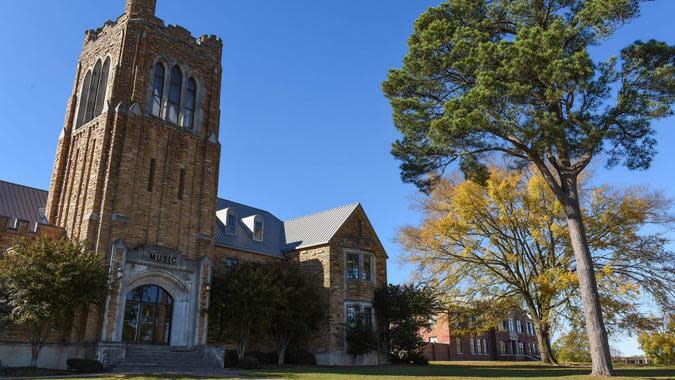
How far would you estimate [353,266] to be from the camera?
3114 cm

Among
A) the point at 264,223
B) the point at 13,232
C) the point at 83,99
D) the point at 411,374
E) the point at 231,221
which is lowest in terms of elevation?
the point at 411,374

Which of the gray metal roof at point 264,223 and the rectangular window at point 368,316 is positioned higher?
the gray metal roof at point 264,223

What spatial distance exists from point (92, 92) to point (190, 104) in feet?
15.2

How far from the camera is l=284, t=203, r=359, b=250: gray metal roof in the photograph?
31.3 m

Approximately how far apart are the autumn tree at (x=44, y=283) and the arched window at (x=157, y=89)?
8.15 m

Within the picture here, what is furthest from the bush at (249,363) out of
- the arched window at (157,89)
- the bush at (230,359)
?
the arched window at (157,89)

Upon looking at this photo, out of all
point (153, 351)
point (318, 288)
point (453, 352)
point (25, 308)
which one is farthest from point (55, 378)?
point (453, 352)

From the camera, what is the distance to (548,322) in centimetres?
2877

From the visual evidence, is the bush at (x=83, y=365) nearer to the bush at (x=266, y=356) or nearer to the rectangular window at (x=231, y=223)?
the bush at (x=266, y=356)

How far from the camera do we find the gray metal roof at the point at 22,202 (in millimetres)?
24531

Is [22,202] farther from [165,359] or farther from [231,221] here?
[165,359]

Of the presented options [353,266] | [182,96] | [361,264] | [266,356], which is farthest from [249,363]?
[182,96]

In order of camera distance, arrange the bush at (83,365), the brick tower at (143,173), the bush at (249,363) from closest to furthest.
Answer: the bush at (83,365), the brick tower at (143,173), the bush at (249,363)

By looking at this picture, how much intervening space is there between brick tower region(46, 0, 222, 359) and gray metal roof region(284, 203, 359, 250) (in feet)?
26.6
